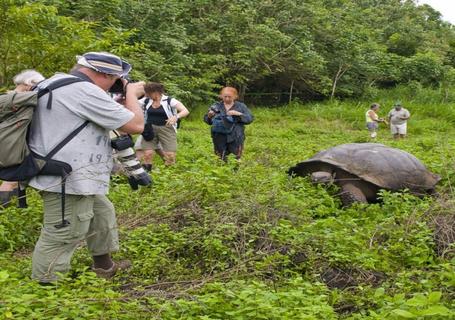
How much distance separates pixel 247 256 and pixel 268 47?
15321 mm

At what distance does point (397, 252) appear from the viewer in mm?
4215

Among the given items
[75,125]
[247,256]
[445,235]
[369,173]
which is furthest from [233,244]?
[369,173]

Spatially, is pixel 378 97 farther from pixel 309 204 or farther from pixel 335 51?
pixel 309 204

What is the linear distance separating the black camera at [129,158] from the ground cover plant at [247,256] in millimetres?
537

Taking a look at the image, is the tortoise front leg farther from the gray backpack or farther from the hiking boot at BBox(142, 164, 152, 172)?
the gray backpack

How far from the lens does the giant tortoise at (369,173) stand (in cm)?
616

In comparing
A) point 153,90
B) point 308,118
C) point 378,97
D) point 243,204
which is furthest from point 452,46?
point 243,204

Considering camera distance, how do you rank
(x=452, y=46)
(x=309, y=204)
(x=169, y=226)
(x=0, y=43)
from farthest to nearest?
1. (x=452, y=46)
2. (x=0, y=43)
3. (x=309, y=204)
4. (x=169, y=226)

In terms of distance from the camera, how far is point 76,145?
3.38 m

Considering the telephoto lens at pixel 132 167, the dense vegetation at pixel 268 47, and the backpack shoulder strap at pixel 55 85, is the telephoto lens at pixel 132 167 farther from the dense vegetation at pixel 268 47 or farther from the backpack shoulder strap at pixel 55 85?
the dense vegetation at pixel 268 47

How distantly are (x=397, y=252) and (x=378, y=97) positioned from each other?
16966 mm

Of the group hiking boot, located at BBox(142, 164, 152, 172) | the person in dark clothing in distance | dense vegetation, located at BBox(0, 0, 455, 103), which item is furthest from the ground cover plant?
dense vegetation, located at BBox(0, 0, 455, 103)

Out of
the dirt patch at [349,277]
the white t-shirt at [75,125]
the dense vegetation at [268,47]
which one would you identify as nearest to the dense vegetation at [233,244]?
the dirt patch at [349,277]

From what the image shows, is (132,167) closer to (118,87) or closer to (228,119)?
(118,87)
